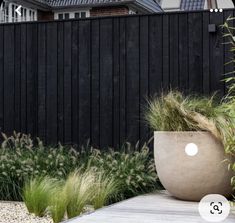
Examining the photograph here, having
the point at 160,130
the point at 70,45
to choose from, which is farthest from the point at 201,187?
the point at 70,45

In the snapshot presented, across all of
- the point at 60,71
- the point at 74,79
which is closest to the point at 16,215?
the point at 74,79

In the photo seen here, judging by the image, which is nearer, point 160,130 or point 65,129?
point 160,130

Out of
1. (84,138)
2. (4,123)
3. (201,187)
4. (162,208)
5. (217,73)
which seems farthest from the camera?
(4,123)

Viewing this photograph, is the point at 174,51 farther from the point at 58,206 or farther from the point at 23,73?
the point at 58,206

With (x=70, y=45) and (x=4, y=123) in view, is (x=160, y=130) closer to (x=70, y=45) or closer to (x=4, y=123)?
(x=70, y=45)

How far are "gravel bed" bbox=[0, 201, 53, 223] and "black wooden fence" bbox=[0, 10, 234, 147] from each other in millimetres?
2063

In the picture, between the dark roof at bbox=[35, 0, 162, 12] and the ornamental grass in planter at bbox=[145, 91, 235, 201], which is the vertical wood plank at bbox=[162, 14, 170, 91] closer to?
the ornamental grass in planter at bbox=[145, 91, 235, 201]

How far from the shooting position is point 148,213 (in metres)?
5.26

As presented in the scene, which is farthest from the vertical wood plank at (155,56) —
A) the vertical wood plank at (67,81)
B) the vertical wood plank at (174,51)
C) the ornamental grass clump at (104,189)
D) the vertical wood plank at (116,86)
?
the ornamental grass clump at (104,189)

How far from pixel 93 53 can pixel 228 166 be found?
11.2 ft

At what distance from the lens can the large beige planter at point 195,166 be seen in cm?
599

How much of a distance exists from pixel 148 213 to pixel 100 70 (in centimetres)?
367

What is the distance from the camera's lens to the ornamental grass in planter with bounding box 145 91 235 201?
19.6ft

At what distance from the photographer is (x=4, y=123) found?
916cm
